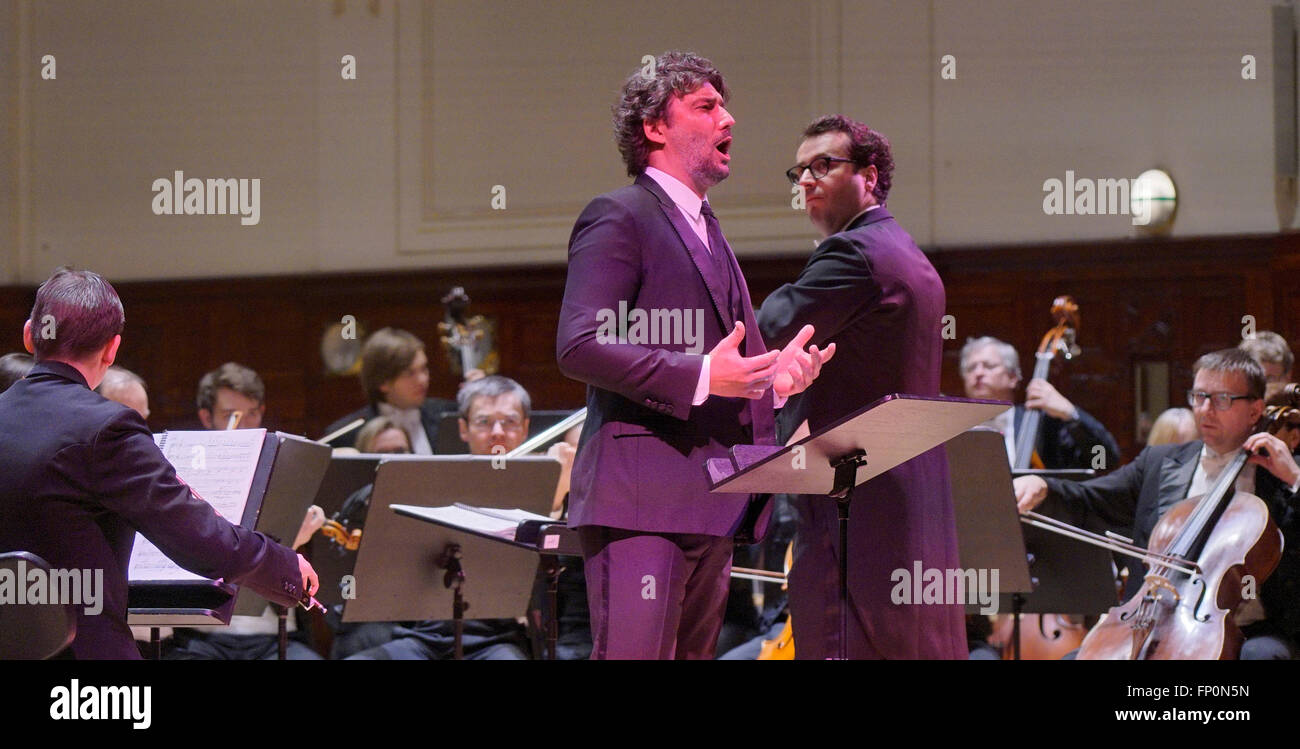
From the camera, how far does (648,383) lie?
2.20 meters

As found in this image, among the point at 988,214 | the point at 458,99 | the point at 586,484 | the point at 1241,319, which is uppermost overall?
the point at 458,99

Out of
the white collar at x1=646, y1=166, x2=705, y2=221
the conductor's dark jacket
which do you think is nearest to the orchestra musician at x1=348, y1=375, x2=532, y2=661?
the conductor's dark jacket

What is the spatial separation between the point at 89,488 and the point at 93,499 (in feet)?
0.09

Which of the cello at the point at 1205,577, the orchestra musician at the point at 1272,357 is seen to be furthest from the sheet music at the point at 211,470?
the orchestra musician at the point at 1272,357

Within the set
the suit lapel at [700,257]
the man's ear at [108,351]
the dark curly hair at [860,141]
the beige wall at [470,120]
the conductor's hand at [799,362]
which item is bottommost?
the conductor's hand at [799,362]

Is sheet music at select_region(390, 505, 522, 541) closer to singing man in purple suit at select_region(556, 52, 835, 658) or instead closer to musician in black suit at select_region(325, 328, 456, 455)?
singing man in purple suit at select_region(556, 52, 835, 658)

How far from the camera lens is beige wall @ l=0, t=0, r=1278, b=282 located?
6.72 m

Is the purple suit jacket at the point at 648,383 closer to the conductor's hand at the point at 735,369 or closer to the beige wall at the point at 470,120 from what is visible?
the conductor's hand at the point at 735,369

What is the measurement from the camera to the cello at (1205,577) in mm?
3609

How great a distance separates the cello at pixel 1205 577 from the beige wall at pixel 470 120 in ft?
10.5
